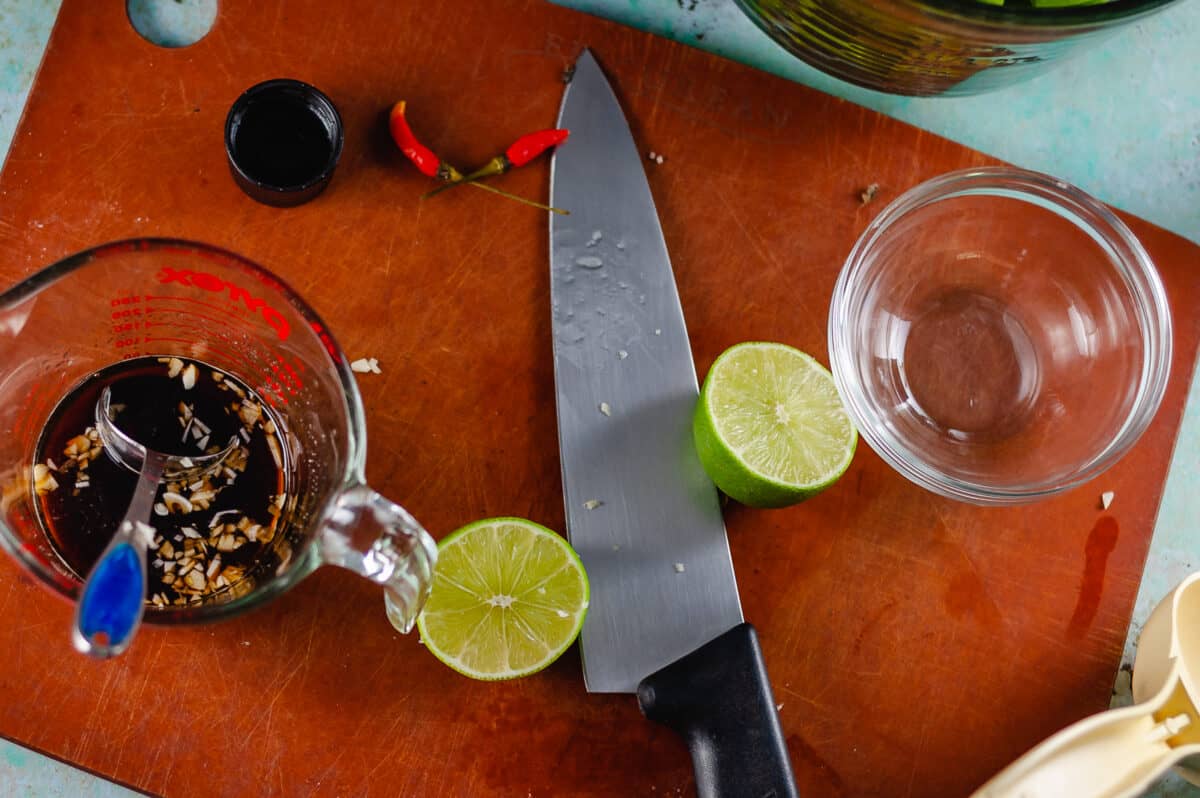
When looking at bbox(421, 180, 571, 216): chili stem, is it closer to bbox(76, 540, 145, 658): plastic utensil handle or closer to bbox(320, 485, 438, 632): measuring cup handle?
bbox(320, 485, 438, 632): measuring cup handle

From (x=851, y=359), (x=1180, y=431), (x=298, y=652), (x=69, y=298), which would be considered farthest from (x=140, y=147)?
(x=1180, y=431)

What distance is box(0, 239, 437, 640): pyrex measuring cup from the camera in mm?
1215

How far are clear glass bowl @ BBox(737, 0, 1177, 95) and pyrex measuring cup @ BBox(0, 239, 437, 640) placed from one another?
0.77 meters

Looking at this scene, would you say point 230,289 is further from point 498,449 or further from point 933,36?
point 933,36

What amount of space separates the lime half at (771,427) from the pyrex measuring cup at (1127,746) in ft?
1.63

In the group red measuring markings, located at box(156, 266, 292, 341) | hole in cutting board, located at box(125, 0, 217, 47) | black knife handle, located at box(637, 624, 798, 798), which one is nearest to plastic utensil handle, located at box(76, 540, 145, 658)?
→ red measuring markings, located at box(156, 266, 292, 341)

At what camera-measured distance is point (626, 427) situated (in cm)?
160

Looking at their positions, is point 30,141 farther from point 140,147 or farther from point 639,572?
point 639,572

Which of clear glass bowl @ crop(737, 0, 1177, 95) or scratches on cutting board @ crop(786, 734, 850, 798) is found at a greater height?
clear glass bowl @ crop(737, 0, 1177, 95)

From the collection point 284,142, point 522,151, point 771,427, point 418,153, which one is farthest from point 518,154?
point 771,427

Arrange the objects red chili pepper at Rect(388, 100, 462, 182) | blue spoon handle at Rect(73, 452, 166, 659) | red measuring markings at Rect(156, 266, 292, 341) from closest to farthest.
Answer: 1. blue spoon handle at Rect(73, 452, 166, 659)
2. red measuring markings at Rect(156, 266, 292, 341)
3. red chili pepper at Rect(388, 100, 462, 182)

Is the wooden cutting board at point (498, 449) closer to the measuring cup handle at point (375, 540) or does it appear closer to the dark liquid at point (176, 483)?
the dark liquid at point (176, 483)

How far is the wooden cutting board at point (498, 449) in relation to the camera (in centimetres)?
155

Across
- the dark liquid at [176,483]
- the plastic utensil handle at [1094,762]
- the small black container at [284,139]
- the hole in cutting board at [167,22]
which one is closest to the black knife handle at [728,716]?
the plastic utensil handle at [1094,762]
